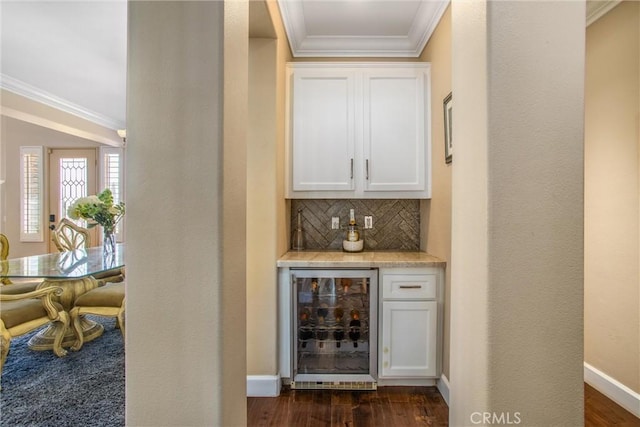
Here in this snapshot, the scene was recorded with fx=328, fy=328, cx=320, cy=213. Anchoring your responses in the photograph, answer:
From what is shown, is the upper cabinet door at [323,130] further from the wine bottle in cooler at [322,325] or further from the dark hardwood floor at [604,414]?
the dark hardwood floor at [604,414]

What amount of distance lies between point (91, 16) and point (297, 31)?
1.67 metres

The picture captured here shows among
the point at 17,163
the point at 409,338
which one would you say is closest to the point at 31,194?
the point at 17,163

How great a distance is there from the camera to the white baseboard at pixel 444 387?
7.09 feet

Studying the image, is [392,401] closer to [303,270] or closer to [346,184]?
[303,270]

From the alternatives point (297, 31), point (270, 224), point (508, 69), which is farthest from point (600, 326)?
point (297, 31)

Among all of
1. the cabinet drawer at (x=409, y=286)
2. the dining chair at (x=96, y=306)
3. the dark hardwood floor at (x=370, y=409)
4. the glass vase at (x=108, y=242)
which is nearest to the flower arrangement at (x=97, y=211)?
the glass vase at (x=108, y=242)

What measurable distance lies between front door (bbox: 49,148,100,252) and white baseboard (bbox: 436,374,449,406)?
20.7ft

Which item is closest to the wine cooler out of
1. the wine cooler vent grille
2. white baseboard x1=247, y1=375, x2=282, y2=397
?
the wine cooler vent grille

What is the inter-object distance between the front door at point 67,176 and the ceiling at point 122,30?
232cm

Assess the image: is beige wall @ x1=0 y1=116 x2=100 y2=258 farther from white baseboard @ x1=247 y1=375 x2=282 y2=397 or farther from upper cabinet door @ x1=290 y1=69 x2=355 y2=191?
white baseboard @ x1=247 y1=375 x2=282 y2=397

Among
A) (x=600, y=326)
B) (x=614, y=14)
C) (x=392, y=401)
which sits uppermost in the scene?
(x=614, y=14)

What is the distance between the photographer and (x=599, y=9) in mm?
2199

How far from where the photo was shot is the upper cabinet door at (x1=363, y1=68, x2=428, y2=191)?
2.62 metres

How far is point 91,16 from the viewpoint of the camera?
2.64m
